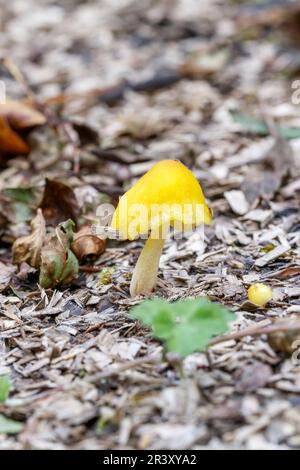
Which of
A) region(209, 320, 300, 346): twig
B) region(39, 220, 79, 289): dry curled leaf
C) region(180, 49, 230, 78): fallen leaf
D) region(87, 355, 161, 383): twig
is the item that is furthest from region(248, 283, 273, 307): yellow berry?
region(180, 49, 230, 78): fallen leaf

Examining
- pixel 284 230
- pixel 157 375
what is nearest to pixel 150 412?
pixel 157 375

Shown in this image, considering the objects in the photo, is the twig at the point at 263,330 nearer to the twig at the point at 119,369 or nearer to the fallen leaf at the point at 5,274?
the twig at the point at 119,369

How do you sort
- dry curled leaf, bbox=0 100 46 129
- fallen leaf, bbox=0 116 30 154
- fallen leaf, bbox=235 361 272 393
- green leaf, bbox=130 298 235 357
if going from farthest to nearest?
dry curled leaf, bbox=0 100 46 129
fallen leaf, bbox=0 116 30 154
fallen leaf, bbox=235 361 272 393
green leaf, bbox=130 298 235 357

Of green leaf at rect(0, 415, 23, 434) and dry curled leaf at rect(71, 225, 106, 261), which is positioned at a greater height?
dry curled leaf at rect(71, 225, 106, 261)

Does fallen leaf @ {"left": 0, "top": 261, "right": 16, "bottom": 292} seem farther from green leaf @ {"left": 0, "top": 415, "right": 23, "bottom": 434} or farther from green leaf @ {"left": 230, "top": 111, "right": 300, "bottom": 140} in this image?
green leaf @ {"left": 230, "top": 111, "right": 300, "bottom": 140}

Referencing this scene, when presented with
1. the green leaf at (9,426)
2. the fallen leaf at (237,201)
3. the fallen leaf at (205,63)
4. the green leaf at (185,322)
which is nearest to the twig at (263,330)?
the green leaf at (185,322)

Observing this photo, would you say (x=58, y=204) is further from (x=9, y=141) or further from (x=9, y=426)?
(x=9, y=426)

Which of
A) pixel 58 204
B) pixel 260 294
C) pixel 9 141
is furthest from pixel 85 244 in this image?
pixel 9 141
